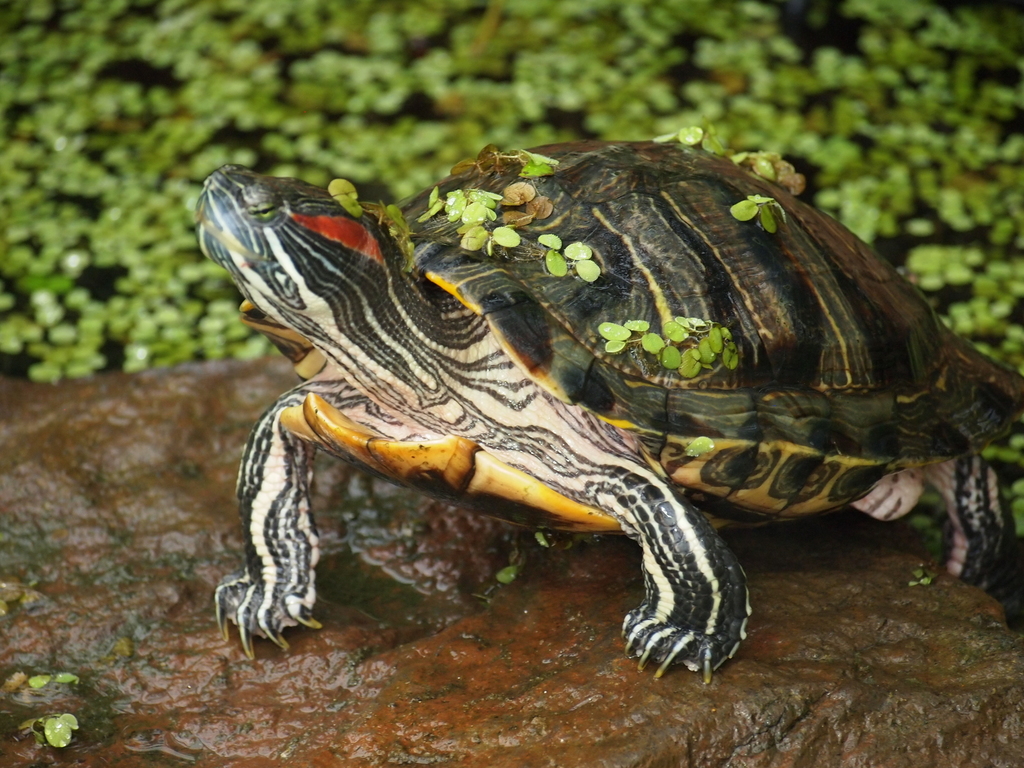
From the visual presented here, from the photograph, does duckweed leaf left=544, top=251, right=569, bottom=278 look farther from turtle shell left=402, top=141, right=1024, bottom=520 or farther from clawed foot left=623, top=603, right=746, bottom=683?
clawed foot left=623, top=603, right=746, bottom=683

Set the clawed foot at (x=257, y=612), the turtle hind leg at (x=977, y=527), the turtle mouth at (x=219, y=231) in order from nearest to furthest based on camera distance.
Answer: the turtle mouth at (x=219, y=231)
the clawed foot at (x=257, y=612)
the turtle hind leg at (x=977, y=527)

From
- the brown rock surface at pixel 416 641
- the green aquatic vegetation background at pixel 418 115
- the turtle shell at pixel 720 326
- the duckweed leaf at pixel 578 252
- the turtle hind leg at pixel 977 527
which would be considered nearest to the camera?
the brown rock surface at pixel 416 641

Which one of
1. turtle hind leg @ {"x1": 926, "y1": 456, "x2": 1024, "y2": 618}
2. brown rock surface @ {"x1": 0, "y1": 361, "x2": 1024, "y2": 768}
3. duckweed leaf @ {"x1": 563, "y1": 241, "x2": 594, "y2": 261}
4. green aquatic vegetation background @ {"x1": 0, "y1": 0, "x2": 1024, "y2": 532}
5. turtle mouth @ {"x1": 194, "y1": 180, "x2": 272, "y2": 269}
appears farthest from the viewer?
green aquatic vegetation background @ {"x1": 0, "y1": 0, "x2": 1024, "y2": 532}

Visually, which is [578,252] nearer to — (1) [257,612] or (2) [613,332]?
(2) [613,332]

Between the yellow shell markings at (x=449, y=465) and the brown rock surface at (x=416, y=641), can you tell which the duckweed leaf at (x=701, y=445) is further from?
the brown rock surface at (x=416, y=641)

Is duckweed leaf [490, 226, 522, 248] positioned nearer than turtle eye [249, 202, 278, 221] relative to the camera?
No

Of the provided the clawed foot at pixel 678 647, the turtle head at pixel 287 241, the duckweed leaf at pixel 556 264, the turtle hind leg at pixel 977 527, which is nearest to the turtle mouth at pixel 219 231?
the turtle head at pixel 287 241

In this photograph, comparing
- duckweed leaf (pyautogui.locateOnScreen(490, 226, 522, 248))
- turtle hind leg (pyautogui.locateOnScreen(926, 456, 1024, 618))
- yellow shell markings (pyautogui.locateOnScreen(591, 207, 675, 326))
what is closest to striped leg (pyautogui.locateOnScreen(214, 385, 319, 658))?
duckweed leaf (pyautogui.locateOnScreen(490, 226, 522, 248))
